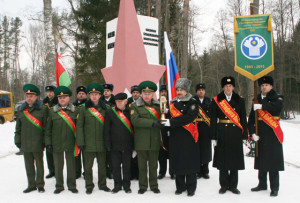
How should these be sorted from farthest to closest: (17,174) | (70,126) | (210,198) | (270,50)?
1. (17,174)
2. (270,50)
3. (70,126)
4. (210,198)

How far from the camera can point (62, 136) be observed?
414cm

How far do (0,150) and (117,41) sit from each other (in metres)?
5.39

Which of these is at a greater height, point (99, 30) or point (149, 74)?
point (99, 30)

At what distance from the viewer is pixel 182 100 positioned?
13.1 ft

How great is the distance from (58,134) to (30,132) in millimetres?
477

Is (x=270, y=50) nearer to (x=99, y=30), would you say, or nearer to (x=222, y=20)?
(x=99, y=30)

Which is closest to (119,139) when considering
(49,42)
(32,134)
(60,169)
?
(60,169)

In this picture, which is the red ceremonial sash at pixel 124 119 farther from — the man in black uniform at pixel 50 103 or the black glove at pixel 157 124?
the man in black uniform at pixel 50 103

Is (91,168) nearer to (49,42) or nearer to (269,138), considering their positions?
(269,138)

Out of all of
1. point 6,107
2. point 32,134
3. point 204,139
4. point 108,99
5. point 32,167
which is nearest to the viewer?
point 32,134

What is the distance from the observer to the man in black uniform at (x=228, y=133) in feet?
13.1

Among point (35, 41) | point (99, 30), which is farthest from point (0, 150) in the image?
point (35, 41)

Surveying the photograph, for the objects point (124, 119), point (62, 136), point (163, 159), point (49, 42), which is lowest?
point (163, 159)

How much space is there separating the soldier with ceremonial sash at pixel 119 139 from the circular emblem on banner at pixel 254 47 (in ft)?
7.71
